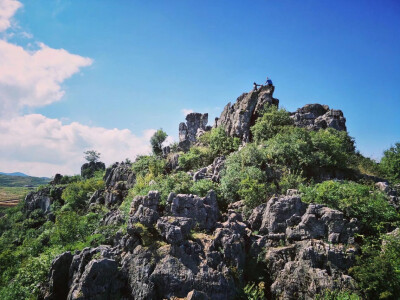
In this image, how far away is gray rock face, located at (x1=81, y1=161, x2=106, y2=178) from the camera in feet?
199

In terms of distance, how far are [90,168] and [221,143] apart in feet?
147

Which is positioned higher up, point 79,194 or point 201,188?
point 201,188

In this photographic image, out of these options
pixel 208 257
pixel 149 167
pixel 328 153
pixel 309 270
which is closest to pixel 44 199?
pixel 149 167

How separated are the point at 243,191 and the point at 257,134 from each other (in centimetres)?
1181

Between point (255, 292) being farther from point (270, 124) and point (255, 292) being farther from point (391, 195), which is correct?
point (270, 124)

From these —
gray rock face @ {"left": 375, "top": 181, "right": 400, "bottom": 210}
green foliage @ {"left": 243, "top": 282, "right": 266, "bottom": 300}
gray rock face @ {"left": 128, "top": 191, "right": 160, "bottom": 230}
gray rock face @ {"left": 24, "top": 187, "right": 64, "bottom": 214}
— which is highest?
gray rock face @ {"left": 375, "top": 181, "right": 400, "bottom": 210}

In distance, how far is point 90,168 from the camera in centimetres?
6209

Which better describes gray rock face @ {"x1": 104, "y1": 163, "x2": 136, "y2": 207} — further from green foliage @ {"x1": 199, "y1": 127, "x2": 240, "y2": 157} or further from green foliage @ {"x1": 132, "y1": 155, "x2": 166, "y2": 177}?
green foliage @ {"x1": 199, "y1": 127, "x2": 240, "y2": 157}

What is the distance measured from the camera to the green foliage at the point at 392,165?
80.5ft

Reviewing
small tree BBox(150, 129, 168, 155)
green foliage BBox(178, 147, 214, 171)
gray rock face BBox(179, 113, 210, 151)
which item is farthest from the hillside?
gray rock face BBox(179, 113, 210, 151)

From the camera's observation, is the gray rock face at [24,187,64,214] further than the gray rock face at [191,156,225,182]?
Yes

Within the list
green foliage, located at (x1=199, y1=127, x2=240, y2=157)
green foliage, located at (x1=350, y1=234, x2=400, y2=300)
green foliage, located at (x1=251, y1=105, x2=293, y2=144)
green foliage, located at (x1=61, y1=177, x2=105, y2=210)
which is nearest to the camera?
green foliage, located at (x1=350, y1=234, x2=400, y2=300)

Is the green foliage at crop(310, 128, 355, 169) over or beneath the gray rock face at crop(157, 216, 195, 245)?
over

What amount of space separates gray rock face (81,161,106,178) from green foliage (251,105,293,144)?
4766cm
